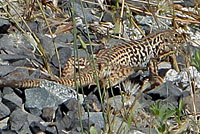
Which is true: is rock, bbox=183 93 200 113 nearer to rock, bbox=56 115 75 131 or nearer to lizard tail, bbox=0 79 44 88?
rock, bbox=56 115 75 131

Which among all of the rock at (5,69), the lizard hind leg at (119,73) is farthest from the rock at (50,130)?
the lizard hind leg at (119,73)

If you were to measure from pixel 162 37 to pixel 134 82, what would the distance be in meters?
1.21

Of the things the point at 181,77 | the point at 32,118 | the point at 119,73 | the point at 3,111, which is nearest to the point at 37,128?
the point at 32,118

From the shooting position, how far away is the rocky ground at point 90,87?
179 inches

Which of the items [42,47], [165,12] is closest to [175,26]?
[165,12]

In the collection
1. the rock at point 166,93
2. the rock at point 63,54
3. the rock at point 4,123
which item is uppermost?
the rock at point 4,123

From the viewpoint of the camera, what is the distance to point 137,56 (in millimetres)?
6840

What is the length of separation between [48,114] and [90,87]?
1040 millimetres

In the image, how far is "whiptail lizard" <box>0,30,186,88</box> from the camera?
5.70m

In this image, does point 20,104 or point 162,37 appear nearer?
point 20,104

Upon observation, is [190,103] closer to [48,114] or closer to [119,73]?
[119,73]

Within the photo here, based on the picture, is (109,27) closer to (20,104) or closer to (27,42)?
(27,42)

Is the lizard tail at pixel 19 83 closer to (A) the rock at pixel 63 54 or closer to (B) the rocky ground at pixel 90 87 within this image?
(B) the rocky ground at pixel 90 87

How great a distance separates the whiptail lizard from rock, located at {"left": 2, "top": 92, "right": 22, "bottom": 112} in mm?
173
